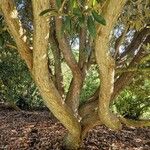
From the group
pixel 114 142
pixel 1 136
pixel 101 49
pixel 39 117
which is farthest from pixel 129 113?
pixel 101 49

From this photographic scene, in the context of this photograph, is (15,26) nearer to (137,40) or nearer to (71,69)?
(71,69)

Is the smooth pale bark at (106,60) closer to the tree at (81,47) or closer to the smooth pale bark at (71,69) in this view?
the tree at (81,47)

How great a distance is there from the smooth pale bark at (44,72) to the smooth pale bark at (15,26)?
178mm

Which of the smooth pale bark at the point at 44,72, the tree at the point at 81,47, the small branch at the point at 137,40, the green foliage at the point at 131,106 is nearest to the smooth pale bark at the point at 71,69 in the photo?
the tree at the point at 81,47

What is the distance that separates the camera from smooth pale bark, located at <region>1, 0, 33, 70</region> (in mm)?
4250

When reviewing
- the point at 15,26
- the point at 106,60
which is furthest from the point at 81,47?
the point at 106,60

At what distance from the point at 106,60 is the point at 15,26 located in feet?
3.39

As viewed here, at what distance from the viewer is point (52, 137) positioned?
6.65 meters

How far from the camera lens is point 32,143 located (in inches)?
257

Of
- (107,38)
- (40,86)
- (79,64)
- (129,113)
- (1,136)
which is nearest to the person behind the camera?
(107,38)

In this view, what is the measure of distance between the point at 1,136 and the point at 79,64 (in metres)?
2.05

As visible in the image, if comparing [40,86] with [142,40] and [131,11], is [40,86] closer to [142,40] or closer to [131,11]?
[131,11]

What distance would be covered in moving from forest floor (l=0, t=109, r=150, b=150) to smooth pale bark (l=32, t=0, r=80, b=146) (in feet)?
2.59

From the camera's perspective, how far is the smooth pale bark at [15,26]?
425cm
